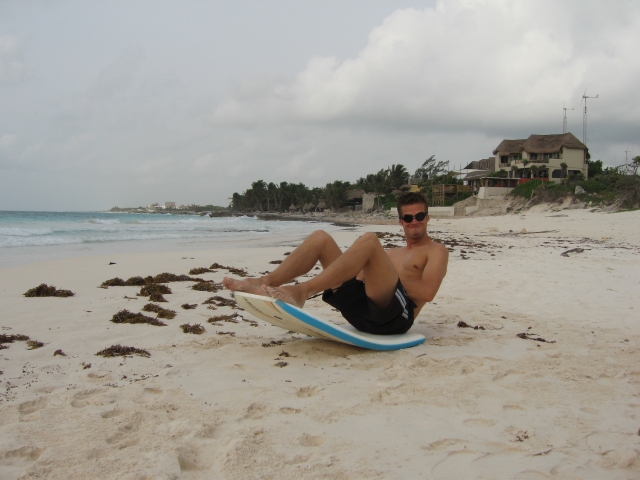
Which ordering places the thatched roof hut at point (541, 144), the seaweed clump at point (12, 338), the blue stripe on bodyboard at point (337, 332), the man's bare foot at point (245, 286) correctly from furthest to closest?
the thatched roof hut at point (541, 144), the seaweed clump at point (12, 338), the man's bare foot at point (245, 286), the blue stripe on bodyboard at point (337, 332)

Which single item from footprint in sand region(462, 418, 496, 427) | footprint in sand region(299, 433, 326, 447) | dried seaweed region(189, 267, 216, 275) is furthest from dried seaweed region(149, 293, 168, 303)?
footprint in sand region(462, 418, 496, 427)

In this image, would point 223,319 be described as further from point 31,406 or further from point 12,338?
point 31,406

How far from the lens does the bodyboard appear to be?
10.8 feet

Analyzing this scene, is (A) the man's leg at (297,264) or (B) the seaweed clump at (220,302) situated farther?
(B) the seaweed clump at (220,302)

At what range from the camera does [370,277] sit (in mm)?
3432

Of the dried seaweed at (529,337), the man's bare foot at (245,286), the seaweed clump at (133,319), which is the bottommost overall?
the dried seaweed at (529,337)

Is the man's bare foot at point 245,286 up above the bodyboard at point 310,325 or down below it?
above

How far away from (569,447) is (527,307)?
3.73 metres

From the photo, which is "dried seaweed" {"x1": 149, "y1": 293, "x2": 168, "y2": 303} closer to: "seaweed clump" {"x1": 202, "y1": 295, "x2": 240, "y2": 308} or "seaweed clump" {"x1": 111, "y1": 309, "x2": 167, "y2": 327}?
"seaweed clump" {"x1": 202, "y1": 295, "x2": 240, "y2": 308}

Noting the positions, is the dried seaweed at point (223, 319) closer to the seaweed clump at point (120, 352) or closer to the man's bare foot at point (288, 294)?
the seaweed clump at point (120, 352)

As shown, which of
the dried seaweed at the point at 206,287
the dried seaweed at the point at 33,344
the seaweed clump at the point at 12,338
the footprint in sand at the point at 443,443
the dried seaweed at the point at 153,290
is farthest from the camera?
the dried seaweed at the point at 206,287

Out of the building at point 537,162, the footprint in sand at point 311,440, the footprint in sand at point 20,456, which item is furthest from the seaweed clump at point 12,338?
the building at point 537,162

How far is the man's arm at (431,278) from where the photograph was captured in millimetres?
3688

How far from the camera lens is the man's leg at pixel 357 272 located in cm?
334
